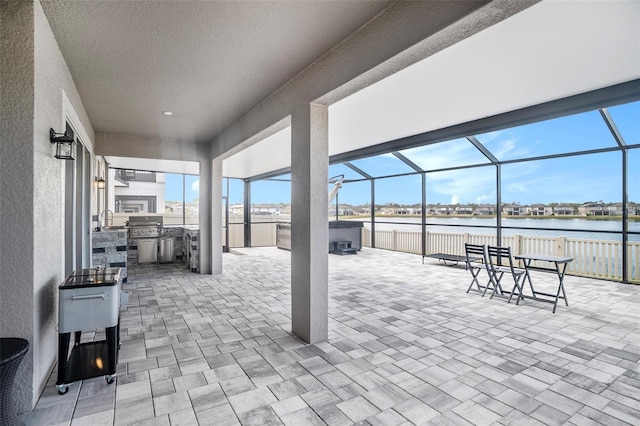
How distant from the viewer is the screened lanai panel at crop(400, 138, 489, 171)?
6755mm

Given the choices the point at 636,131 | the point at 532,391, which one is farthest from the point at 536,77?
the point at 532,391

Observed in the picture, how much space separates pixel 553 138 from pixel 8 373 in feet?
27.8

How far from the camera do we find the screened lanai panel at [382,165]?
841 centimetres

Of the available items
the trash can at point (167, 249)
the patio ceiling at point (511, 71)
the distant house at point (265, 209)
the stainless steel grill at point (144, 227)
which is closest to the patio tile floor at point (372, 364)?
the patio ceiling at point (511, 71)

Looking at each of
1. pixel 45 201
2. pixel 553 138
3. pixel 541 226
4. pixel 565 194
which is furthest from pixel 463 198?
pixel 45 201

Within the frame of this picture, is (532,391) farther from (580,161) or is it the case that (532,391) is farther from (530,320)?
(580,161)

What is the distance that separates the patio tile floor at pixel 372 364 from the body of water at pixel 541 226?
1.17 meters

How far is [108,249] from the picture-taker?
5137 mm

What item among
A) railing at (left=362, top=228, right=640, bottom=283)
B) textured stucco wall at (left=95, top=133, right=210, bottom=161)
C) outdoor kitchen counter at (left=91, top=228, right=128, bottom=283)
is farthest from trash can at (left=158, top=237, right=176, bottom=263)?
railing at (left=362, top=228, right=640, bottom=283)

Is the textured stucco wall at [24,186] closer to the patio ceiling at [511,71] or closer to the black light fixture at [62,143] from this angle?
the black light fixture at [62,143]

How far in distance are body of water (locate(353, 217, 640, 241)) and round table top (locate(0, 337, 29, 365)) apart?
706cm

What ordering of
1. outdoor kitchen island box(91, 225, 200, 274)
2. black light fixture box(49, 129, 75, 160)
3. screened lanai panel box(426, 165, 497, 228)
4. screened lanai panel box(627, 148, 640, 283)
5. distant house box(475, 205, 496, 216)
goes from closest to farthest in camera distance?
black light fixture box(49, 129, 75, 160), screened lanai panel box(627, 148, 640, 283), outdoor kitchen island box(91, 225, 200, 274), distant house box(475, 205, 496, 216), screened lanai panel box(426, 165, 497, 228)

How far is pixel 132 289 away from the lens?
496 cm

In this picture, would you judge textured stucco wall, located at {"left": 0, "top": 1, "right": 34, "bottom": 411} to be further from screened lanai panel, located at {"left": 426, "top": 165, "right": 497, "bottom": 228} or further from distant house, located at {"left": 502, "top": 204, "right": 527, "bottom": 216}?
distant house, located at {"left": 502, "top": 204, "right": 527, "bottom": 216}
